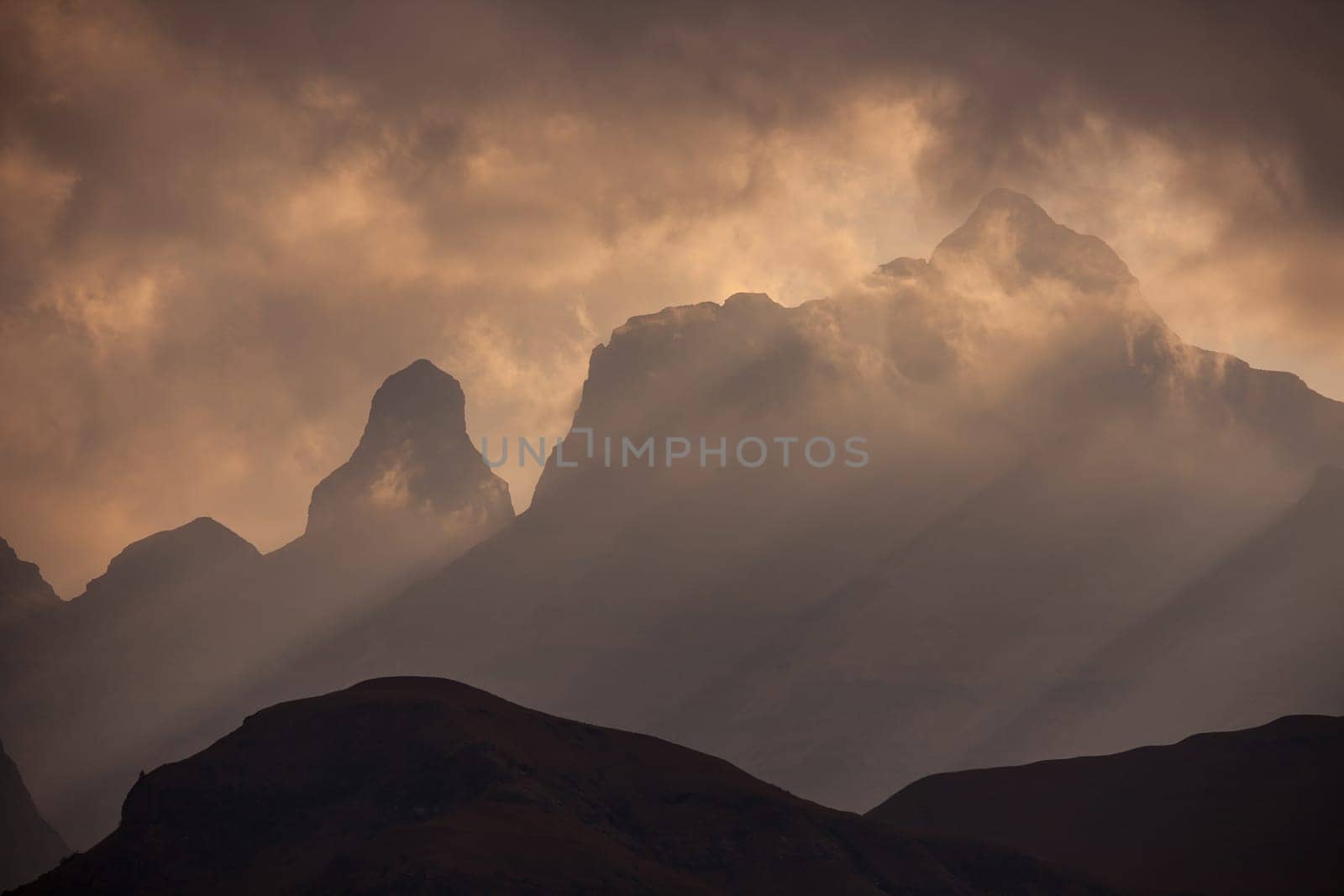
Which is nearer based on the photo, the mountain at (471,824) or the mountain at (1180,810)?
the mountain at (471,824)

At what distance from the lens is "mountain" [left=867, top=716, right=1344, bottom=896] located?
152000mm

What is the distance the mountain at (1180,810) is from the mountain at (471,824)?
2255 cm

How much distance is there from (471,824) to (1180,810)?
92449 millimetres

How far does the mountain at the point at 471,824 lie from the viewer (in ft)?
371

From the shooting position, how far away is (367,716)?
13638cm

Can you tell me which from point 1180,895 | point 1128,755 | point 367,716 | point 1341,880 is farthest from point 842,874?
point 1128,755

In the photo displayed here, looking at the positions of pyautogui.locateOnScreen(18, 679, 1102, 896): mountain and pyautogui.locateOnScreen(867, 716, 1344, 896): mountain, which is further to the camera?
pyautogui.locateOnScreen(867, 716, 1344, 896): mountain

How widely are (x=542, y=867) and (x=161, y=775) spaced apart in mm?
42365

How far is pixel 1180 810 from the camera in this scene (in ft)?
550

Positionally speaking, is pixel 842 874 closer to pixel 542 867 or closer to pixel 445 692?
pixel 542 867

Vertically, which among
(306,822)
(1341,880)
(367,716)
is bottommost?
(1341,880)

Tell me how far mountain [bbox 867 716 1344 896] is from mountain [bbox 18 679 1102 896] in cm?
2255

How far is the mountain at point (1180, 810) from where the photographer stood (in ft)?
499

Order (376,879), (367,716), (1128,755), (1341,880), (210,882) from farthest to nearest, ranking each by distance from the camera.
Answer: (1128,755) < (1341,880) < (367,716) < (210,882) < (376,879)
